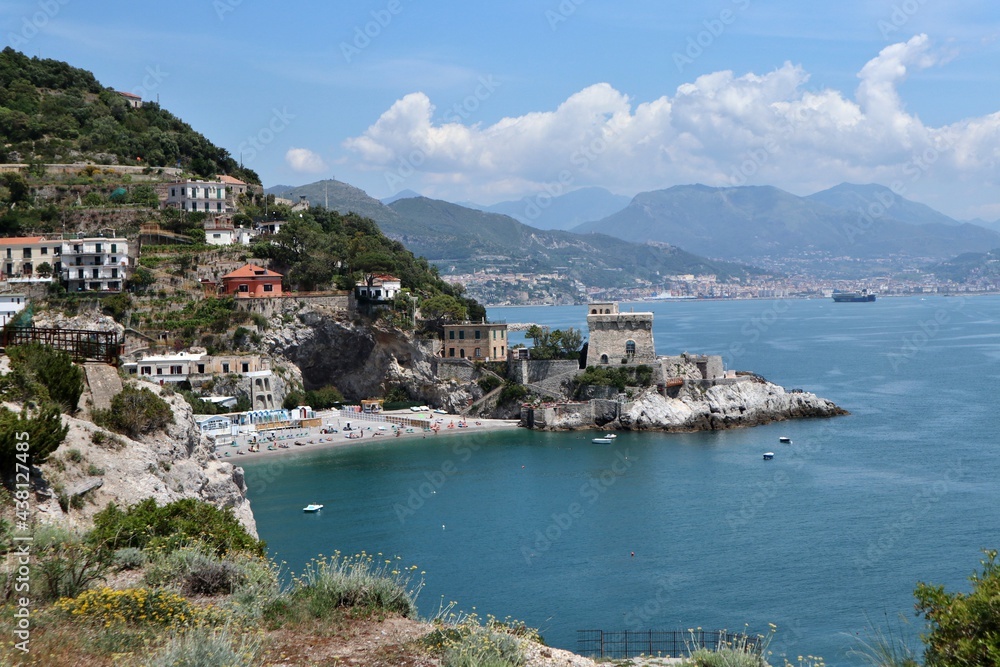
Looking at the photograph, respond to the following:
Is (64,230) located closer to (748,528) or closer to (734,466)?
(734,466)

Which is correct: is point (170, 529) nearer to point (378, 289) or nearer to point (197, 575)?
point (197, 575)

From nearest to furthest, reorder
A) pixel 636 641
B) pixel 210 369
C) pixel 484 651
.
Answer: pixel 484 651 → pixel 636 641 → pixel 210 369

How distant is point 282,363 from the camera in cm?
5456

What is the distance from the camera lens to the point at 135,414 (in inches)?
808

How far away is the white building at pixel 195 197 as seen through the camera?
62781mm

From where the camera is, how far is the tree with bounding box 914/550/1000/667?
26.1 ft

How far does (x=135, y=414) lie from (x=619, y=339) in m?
39.8

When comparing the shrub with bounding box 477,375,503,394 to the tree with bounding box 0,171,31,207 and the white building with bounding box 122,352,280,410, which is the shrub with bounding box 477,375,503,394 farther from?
the tree with bounding box 0,171,31,207

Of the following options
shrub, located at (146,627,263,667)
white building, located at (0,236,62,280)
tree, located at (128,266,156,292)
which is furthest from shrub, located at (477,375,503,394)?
shrub, located at (146,627,263,667)

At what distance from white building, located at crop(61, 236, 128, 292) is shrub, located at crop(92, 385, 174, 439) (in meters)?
34.5

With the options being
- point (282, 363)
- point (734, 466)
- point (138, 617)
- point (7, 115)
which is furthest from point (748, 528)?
point (7, 115)

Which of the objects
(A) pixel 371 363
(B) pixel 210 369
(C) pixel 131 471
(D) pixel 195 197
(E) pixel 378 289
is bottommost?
(A) pixel 371 363

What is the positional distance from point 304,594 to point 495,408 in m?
46.5

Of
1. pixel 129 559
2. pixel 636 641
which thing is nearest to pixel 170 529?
pixel 129 559
